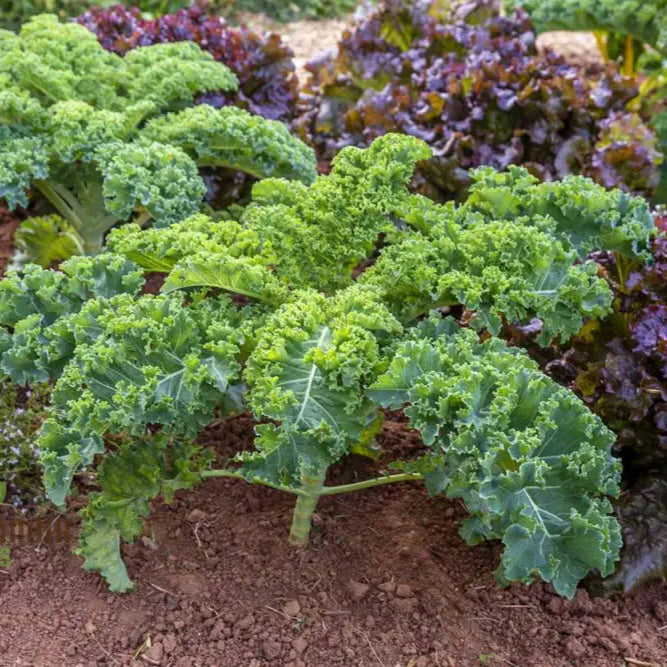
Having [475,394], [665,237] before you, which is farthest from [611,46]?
[475,394]

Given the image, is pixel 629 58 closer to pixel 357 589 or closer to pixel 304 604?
pixel 357 589

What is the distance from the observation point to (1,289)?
11.3ft

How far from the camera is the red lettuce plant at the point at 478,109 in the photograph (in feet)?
18.3

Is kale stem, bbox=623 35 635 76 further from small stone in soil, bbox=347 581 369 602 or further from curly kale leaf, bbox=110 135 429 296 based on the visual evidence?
small stone in soil, bbox=347 581 369 602

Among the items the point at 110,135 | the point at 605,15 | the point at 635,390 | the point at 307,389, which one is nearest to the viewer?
the point at 307,389

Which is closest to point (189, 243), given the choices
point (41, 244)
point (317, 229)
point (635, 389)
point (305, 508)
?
point (317, 229)

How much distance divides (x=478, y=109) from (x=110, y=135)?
7.74 ft

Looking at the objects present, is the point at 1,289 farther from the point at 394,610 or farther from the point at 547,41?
the point at 547,41

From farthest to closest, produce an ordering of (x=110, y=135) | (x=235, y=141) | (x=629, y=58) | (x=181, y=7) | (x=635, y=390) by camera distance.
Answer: (x=181, y=7) → (x=629, y=58) → (x=235, y=141) → (x=110, y=135) → (x=635, y=390)

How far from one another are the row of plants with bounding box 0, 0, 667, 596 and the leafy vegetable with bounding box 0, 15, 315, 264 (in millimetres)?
14

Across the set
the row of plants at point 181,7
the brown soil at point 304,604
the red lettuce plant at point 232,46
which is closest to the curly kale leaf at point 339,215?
the brown soil at point 304,604

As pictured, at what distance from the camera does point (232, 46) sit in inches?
231

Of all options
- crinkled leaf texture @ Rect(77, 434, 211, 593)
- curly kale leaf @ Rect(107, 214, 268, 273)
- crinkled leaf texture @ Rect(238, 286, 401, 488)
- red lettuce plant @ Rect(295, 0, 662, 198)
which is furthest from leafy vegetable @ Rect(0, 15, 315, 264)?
crinkled leaf texture @ Rect(238, 286, 401, 488)

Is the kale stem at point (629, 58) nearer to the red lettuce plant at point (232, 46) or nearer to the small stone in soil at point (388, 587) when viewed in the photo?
the red lettuce plant at point (232, 46)
